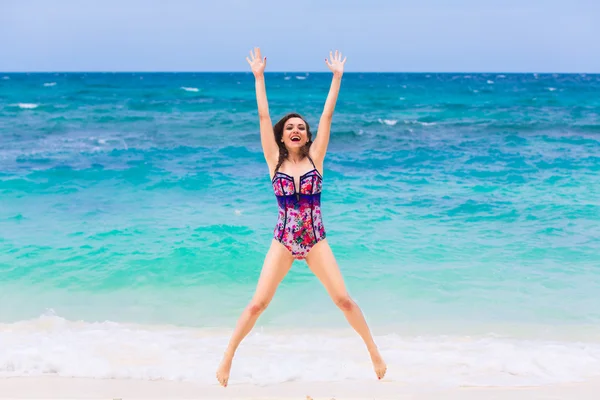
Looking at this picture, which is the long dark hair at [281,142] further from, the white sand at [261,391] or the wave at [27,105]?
the wave at [27,105]

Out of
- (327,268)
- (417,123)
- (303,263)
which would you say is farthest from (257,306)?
(417,123)

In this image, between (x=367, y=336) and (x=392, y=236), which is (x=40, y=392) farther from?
(x=392, y=236)

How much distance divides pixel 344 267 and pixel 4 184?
9.31 metres

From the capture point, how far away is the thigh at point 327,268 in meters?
4.20

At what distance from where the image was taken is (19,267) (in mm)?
8984

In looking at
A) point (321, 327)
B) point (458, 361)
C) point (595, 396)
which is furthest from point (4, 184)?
point (595, 396)

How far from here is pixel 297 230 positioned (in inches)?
166

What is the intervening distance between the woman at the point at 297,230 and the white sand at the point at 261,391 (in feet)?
2.71

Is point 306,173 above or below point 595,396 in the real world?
above

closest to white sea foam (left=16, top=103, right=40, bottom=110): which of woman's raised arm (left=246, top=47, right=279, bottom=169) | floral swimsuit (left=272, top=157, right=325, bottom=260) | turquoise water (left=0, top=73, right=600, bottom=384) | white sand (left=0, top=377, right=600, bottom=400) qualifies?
turquoise water (left=0, top=73, right=600, bottom=384)

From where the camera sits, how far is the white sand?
194 inches

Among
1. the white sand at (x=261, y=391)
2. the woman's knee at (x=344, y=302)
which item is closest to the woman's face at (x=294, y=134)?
the woman's knee at (x=344, y=302)

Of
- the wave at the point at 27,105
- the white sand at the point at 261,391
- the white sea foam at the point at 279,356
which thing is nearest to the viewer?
the white sand at the point at 261,391

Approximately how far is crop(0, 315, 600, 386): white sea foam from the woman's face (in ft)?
7.64
